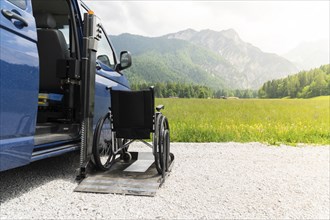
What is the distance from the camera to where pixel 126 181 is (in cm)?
375

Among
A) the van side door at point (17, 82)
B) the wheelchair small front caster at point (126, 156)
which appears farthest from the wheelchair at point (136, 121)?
the van side door at point (17, 82)

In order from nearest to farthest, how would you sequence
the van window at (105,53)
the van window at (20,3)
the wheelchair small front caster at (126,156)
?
1. the van window at (20,3)
2. the van window at (105,53)
3. the wheelchair small front caster at (126,156)

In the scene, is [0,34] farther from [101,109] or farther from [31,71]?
[101,109]

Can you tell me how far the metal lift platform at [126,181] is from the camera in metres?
3.46

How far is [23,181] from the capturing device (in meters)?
3.83

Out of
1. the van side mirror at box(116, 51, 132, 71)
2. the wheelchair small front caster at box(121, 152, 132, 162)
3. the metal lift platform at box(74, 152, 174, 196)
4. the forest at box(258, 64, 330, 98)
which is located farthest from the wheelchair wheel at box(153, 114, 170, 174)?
the forest at box(258, 64, 330, 98)

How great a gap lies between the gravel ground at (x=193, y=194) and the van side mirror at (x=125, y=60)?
165 cm

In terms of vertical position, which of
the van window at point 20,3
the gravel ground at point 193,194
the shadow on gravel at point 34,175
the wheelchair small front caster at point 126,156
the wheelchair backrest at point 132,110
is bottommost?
the gravel ground at point 193,194

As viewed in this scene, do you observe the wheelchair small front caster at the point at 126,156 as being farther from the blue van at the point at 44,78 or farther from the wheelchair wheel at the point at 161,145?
the wheelchair wheel at the point at 161,145

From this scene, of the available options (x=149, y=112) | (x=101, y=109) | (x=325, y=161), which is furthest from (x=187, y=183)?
(x=325, y=161)

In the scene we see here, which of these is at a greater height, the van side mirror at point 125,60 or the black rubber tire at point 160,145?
the van side mirror at point 125,60

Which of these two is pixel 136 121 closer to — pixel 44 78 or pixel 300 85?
pixel 44 78

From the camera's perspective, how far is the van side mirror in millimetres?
5417

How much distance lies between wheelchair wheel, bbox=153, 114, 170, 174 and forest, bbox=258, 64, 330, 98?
57.9 m
